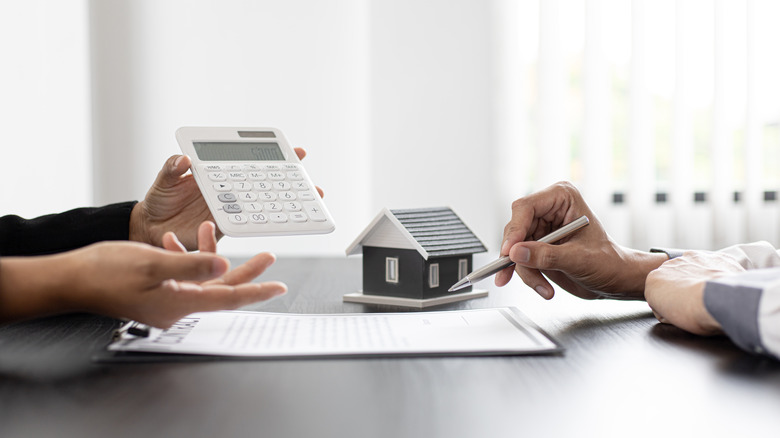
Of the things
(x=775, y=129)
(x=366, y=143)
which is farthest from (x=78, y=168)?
(x=775, y=129)

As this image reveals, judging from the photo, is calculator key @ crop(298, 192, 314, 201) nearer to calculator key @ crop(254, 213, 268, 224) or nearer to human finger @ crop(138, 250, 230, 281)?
calculator key @ crop(254, 213, 268, 224)

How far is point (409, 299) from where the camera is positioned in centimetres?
93

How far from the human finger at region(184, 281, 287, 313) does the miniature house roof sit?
0.34m

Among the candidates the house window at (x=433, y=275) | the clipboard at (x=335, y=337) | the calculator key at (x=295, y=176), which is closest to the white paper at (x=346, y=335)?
the clipboard at (x=335, y=337)

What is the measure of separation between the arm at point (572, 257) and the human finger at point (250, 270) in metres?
0.31

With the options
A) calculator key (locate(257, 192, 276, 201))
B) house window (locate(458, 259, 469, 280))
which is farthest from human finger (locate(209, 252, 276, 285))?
house window (locate(458, 259, 469, 280))

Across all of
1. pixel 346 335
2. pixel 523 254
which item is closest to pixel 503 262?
pixel 523 254

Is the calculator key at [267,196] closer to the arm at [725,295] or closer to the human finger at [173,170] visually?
the human finger at [173,170]

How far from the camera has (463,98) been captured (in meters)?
2.95

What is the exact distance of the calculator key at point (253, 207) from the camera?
901mm

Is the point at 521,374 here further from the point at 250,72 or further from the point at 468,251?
the point at 250,72

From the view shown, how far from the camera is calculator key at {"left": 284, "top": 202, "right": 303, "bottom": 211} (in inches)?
36.9

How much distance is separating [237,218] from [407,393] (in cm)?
44

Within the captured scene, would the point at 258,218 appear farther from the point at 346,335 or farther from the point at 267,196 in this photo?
the point at 346,335
